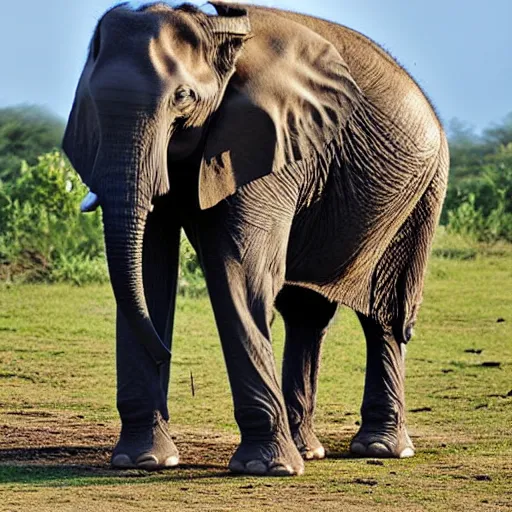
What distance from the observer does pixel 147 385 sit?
31.1 feet

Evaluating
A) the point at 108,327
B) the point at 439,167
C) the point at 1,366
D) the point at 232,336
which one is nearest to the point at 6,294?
the point at 108,327

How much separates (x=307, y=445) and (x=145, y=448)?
1112 millimetres

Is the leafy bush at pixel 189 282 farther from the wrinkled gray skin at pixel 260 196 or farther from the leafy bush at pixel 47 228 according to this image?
the wrinkled gray skin at pixel 260 196

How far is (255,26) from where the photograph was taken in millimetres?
9516

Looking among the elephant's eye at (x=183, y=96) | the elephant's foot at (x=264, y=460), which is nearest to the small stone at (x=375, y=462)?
the elephant's foot at (x=264, y=460)

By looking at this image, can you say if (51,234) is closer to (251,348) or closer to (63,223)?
(63,223)

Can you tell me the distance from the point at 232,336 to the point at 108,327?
691cm

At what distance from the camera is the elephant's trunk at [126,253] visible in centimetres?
869

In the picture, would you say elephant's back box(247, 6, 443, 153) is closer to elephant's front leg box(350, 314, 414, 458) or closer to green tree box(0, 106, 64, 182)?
elephant's front leg box(350, 314, 414, 458)

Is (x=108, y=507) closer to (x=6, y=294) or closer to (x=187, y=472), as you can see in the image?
(x=187, y=472)

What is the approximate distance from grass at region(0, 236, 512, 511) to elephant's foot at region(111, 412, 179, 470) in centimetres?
10

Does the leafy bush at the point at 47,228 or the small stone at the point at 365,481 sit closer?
the small stone at the point at 365,481

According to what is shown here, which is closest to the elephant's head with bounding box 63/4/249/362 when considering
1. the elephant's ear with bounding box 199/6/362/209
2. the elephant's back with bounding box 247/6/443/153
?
the elephant's ear with bounding box 199/6/362/209

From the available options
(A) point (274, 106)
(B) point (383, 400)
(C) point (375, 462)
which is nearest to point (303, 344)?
(B) point (383, 400)
